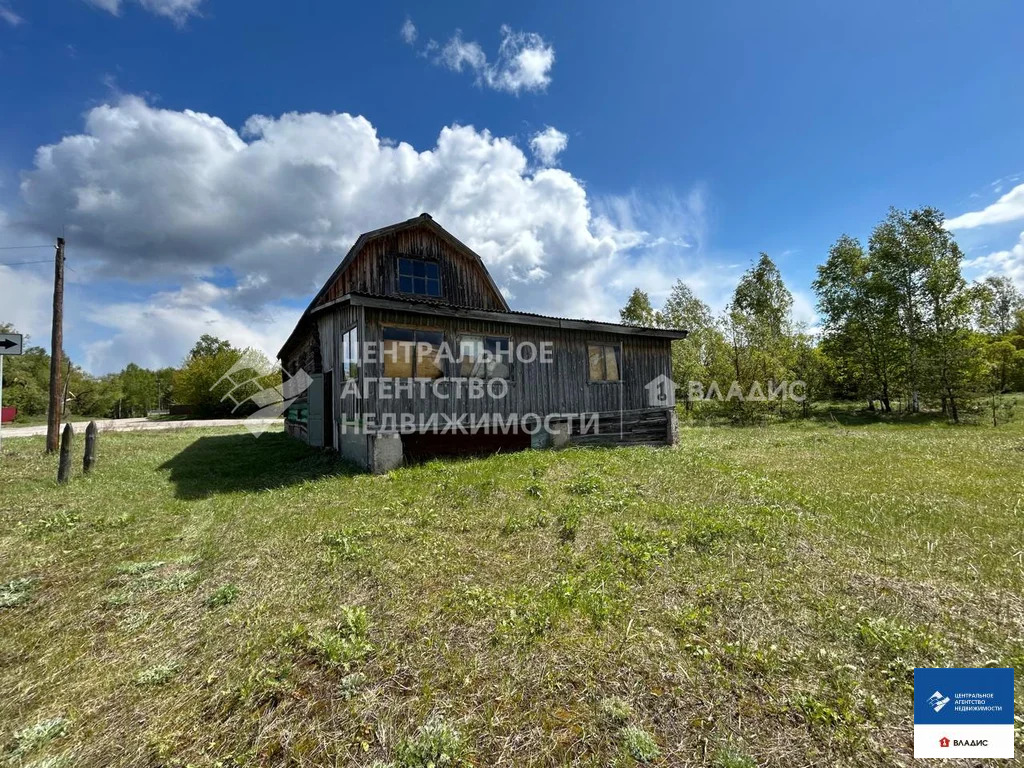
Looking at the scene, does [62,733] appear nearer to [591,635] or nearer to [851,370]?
[591,635]

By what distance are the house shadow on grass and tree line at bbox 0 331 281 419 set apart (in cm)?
3163

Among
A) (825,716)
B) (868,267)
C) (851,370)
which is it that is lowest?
(825,716)

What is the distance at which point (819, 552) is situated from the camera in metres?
5.15

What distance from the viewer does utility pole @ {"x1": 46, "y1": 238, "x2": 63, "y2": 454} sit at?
39.9 feet

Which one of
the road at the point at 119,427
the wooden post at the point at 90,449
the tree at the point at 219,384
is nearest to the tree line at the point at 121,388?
the tree at the point at 219,384

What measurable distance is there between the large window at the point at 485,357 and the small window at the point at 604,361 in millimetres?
3023

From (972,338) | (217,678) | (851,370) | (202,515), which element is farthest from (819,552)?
(851,370)

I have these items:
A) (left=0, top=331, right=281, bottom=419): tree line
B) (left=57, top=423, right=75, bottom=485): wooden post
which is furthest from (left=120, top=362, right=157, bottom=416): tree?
(left=57, top=423, right=75, bottom=485): wooden post

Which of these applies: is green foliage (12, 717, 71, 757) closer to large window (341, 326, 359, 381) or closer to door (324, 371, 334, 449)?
large window (341, 326, 359, 381)

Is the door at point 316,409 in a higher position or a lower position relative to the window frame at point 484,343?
lower

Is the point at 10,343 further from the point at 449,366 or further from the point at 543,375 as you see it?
the point at 543,375

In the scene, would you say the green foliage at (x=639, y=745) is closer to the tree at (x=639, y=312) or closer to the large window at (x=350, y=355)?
the large window at (x=350, y=355)

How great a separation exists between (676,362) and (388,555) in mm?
25386

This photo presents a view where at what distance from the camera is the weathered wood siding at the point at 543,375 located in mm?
10094
